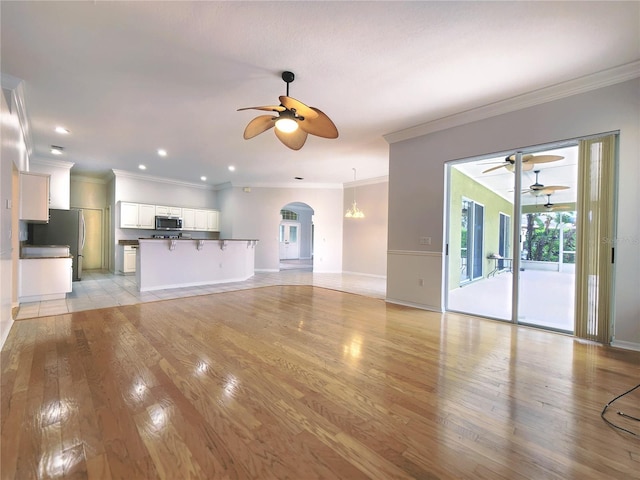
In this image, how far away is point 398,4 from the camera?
6.65 feet

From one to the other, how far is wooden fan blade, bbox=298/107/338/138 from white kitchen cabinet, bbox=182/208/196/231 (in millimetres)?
6900

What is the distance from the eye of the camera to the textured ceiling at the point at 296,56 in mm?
2125

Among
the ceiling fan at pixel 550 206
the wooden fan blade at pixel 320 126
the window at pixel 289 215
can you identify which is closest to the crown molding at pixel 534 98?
the ceiling fan at pixel 550 206

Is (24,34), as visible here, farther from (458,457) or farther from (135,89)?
(458,457)

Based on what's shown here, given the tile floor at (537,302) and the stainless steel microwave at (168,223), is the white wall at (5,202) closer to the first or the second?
the stainless steel microwave at (168,223)

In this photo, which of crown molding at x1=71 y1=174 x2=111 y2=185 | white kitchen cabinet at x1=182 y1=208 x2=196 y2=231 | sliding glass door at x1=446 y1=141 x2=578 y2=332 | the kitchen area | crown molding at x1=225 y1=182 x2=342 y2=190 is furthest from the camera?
crown molding at x1=225 y1=182 x2=342 y2=190

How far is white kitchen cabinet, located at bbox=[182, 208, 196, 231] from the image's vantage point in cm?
849

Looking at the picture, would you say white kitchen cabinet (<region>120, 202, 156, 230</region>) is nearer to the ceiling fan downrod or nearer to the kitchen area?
the kitchen area

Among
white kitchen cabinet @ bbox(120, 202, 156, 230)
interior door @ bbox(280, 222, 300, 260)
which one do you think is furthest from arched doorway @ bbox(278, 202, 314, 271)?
white kitchen cabinet @ bbox(120, 202, 156, 230)

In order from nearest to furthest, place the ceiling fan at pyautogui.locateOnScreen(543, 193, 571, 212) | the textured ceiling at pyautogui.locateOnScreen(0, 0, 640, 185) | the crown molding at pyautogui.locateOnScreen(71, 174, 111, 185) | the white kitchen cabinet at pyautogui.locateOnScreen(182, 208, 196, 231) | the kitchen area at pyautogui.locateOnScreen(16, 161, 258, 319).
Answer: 1. the textured ceiling at pyautogui.locateOnScreen(0, 0, 640, 185)
2. the ceiling fan at pyautogui.locateOnScreen(543, 193, 571, 212)
3. the kitchen area at pyautogui.locateOnScreen(16, 161, 258, 319)
4. the crown molding at pyautogui.locateOnScreen(71, 174, 111, 185)
5. the white kitchen cabinet at pyautogui.locateOnScreen(182, 208, 196, 231)

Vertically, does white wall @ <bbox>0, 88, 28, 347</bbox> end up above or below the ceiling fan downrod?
below

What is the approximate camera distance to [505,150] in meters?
3.61

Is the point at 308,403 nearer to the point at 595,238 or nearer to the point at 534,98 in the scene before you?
the point at 595,238

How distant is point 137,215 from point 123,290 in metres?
2.96
